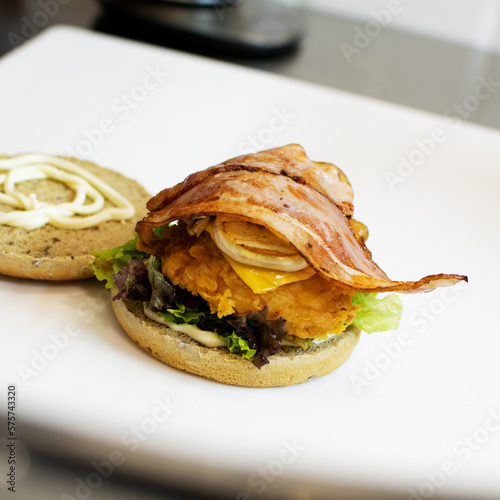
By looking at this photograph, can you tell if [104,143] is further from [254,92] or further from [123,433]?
[123,433]

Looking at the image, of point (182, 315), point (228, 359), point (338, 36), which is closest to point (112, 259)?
point (182, 315)

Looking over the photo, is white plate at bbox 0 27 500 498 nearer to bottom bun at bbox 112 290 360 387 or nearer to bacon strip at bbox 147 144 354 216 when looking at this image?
bottom bun at bbox 112 290 360 387

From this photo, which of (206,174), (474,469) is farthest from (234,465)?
(206,174)

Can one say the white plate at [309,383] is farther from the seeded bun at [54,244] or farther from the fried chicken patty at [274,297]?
the fried chicken patty at [274,297]

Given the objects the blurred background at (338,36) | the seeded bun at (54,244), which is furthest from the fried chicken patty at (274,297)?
the blurred background at (338,36)

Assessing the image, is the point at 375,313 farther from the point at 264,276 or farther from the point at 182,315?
the point at 182,315
